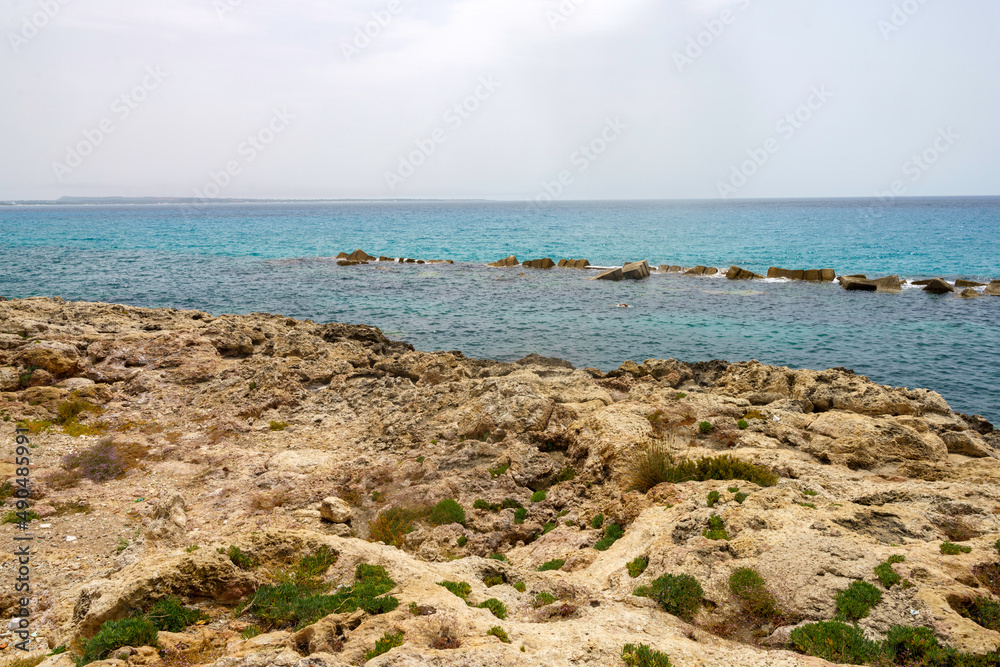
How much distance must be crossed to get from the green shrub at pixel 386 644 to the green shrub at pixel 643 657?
10.9ft

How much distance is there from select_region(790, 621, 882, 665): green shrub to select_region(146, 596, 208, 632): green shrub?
9782 millimetres

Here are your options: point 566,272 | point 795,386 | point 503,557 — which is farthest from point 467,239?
point 503,557

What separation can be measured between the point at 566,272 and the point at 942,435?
1879 inches

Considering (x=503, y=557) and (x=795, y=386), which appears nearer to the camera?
(x=503, y=557)

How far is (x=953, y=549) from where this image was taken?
10.5 meters

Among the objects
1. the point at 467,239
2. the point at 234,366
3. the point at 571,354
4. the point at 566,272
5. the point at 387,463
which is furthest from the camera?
the point at 467,239

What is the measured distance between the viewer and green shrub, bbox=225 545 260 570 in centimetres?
1051

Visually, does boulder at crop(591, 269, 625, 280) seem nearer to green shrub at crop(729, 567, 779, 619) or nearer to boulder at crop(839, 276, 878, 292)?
boulder at crop(839, 276, 878, 292)

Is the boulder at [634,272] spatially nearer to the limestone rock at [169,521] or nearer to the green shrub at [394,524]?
the green shrub at [394,524]

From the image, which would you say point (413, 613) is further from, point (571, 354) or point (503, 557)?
point (571, 354)

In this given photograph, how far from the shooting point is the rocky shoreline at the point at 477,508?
8789mm

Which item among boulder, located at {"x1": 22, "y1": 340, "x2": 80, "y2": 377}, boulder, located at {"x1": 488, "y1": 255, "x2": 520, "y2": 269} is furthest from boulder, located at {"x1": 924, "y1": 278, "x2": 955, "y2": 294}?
boulder, located at {"x1": 22, "y1": 340, "x2": 80, "y2": 377}

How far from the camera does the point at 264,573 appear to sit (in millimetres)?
10398

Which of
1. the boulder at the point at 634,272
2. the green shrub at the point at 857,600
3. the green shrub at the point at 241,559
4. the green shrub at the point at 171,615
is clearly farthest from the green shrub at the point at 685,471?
the boulder at the point at 634,272
